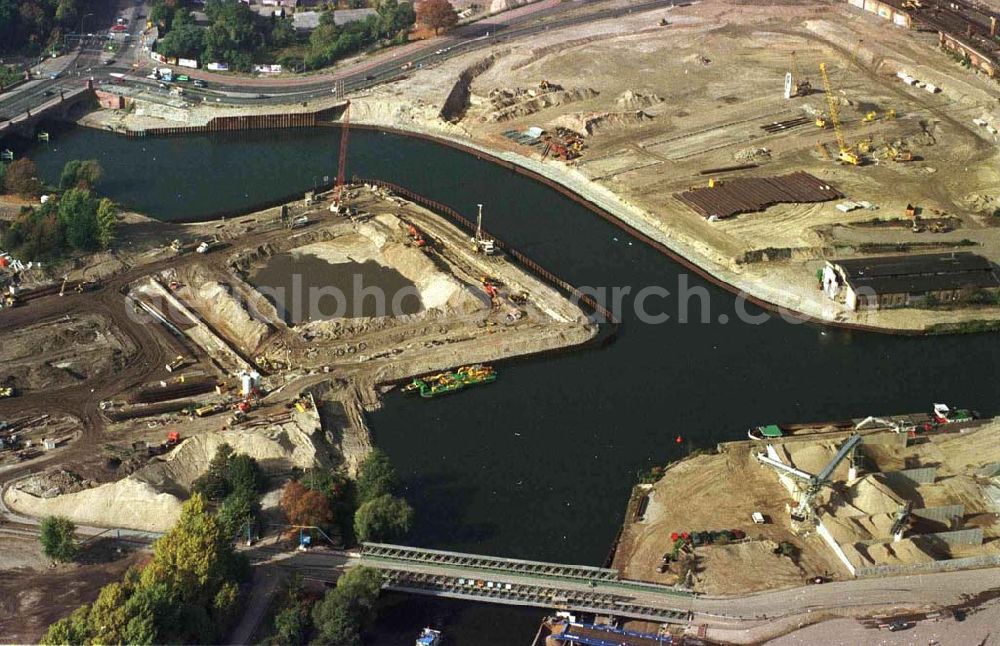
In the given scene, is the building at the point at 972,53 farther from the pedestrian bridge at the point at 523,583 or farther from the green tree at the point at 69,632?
the green tree at the point at 69,632

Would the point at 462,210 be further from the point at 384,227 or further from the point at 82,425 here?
the point at 82,425

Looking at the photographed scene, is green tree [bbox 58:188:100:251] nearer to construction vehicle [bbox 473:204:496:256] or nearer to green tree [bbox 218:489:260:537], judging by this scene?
construction vehicle [bbox 473:204:496:256]

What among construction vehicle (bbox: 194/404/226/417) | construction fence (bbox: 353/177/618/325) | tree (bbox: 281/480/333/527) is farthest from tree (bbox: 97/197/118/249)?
tree (bbox: 281/480/333/527)

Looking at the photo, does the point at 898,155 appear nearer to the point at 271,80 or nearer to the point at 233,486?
the point at 271,80

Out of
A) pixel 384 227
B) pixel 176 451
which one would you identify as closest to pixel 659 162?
pixel 384 227

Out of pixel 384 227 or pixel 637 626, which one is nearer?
pixel 637 626
